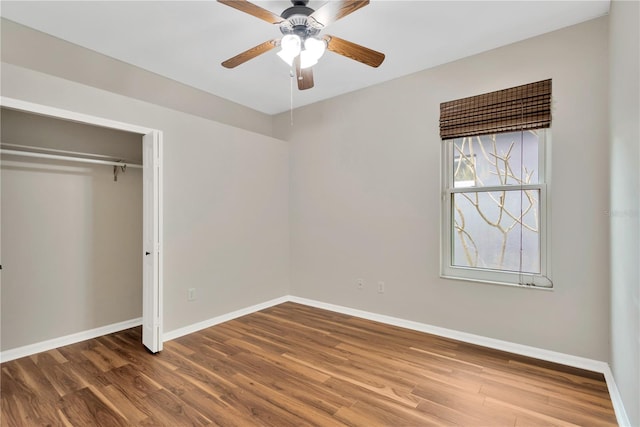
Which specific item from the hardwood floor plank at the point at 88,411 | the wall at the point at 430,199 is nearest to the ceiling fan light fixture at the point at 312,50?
the wall at the point at 430,199

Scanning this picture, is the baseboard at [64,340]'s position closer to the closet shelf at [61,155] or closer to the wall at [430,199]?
the closet shelf at [61,155]

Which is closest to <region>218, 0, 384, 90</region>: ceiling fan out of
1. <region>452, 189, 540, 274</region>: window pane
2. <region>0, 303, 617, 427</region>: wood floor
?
<region>452, 189, 540, 274</region>: window pane

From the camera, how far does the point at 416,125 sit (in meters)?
3.45

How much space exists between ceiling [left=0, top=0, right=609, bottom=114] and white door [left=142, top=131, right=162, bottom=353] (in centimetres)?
86

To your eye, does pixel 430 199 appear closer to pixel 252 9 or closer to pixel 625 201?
pixel 625 201

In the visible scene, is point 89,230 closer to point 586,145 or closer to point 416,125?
point 416,125

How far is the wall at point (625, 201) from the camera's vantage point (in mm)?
1579

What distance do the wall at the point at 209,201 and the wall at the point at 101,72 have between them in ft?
0.40

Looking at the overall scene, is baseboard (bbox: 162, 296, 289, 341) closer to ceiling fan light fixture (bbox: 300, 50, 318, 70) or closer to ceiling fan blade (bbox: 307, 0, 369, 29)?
ceiling fan light fixture (bbox: 300, 50, 318, 70)

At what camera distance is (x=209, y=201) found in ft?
11.9

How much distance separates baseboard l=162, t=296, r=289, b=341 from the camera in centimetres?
325

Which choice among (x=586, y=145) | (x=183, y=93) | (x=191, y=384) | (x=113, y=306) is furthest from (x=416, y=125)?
(x=113, y=306)

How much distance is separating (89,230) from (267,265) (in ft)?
6.63

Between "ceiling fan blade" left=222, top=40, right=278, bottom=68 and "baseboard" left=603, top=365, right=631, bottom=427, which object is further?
"ceiling fan blade" left=222, top=40, right=278, bottom=68
